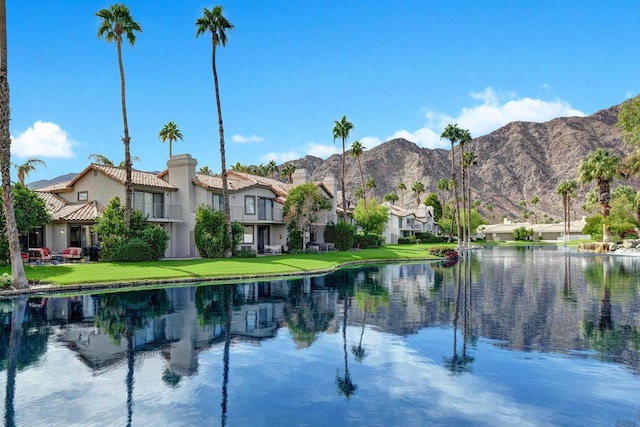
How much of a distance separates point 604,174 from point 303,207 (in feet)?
167

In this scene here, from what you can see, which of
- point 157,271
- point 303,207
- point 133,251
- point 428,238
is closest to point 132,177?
point 133,251

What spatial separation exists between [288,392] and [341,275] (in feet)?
73.4

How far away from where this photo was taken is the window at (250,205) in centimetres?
4572

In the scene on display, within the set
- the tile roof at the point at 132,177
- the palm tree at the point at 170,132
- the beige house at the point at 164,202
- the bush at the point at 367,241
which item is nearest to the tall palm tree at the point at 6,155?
the beige house at the point at 164,202

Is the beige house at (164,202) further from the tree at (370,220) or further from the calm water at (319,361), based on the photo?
the tree at (370,220)

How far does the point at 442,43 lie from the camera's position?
47.3m

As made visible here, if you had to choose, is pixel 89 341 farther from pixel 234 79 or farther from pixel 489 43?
pixel 489 43

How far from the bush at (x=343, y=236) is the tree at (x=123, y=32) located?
2597 cm

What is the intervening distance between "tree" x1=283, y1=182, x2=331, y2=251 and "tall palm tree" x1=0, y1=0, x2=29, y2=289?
27.6 meters

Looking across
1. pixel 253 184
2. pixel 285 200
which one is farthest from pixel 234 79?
pixel 285 200

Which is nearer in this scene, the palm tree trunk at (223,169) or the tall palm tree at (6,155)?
the tall palm tree at (6,155)

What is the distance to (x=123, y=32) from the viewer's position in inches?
1390

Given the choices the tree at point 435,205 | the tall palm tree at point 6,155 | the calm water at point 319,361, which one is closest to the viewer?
the calm water at point 319,361

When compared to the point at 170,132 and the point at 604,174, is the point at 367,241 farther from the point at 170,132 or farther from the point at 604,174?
the point at 604,174
